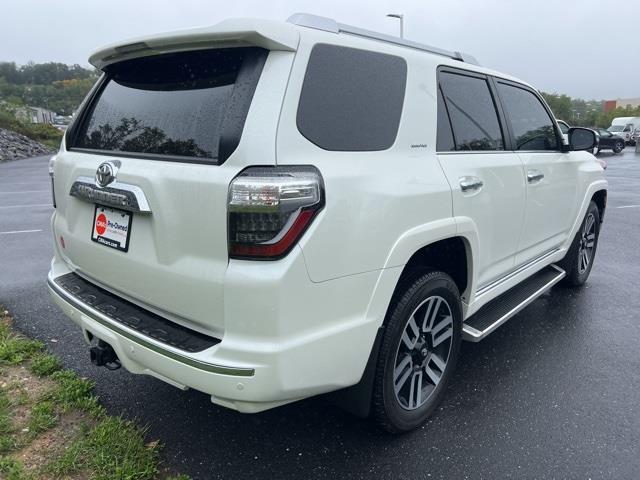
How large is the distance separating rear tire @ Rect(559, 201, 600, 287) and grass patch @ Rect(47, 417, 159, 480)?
3961mm

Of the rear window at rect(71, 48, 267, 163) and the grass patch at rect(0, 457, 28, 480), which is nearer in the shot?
the rear window at rect(71, 48, 267, 163)

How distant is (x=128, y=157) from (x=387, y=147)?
3.96 feet

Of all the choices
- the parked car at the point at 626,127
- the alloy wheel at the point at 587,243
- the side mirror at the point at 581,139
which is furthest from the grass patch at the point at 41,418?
the parked car at the point at 626,127

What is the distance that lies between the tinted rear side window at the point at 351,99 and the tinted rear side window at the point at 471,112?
0.51 m

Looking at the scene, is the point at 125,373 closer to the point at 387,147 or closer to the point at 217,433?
the point at 217,433

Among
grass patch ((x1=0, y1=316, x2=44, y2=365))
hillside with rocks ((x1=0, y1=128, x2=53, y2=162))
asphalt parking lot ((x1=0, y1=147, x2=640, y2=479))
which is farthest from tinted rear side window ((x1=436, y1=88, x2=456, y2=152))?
hillside with rocks ((x1=0, y1=128, x2=53, y2=162))

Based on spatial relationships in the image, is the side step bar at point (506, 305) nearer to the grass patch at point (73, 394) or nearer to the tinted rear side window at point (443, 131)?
the tinted rear side window at point (443, 131)

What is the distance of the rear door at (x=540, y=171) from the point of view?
11.5 ft

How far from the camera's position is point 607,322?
413 cm

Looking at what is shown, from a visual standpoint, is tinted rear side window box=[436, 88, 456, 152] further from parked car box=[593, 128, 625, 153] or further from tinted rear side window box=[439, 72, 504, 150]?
parked car box=[593, 128, 625, 153]

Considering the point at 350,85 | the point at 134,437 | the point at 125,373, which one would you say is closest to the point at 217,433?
the point at 134,437

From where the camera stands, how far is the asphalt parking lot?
7.88 feet

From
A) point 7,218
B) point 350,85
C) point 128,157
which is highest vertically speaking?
point 350,85

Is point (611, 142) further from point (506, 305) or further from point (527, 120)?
point (506, 305)
